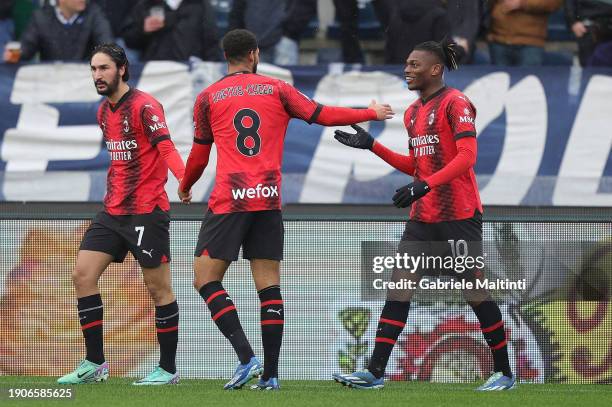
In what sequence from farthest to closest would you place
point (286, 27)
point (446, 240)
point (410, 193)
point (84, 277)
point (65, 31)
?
point (286, 27), point (65, 31), point (84, 277), point (446, 240), point (410, 193)

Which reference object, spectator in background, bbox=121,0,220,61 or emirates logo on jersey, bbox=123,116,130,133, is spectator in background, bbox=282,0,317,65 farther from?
emirates logo on jersey, bbox=123,116,130,133

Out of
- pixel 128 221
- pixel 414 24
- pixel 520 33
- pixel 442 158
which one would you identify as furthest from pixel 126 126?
pixel 520 33

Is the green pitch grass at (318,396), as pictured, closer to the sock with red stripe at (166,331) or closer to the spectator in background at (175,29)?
the sock with red stripe at (166,331)

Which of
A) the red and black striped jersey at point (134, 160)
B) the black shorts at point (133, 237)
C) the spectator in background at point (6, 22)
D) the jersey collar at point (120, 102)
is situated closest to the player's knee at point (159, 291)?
the black shorts at point (133, 237)

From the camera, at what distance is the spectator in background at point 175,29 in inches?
496

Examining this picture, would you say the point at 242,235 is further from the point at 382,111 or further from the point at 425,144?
the point at 425,144

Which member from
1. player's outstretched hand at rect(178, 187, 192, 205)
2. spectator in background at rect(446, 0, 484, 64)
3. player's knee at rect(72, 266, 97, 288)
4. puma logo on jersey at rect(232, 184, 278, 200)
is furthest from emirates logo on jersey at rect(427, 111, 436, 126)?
spectator in background at rect(446, 0, 484, 64)

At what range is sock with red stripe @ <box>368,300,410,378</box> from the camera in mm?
8391

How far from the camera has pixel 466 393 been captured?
8.40m

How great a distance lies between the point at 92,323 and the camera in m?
A: 8.73

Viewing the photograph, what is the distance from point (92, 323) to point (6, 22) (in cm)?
529

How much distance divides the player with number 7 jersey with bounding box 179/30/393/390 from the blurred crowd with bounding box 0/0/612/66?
444 centimetres

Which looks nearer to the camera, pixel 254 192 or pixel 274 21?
pixel 254 192

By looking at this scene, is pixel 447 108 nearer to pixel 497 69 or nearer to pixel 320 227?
pixel 320 227
